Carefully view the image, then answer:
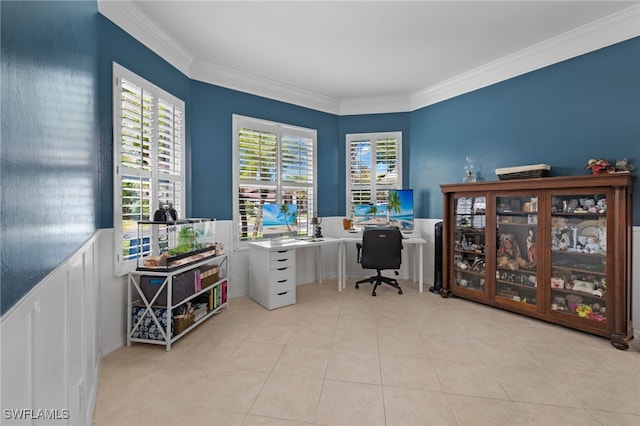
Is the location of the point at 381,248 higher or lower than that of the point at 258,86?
lower

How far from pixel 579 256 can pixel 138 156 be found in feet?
14.8

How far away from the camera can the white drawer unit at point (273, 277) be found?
11.5 ft

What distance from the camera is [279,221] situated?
4.03 metres

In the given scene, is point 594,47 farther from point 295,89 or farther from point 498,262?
point 295,89

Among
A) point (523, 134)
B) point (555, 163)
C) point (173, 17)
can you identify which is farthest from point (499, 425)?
point (173, 17)

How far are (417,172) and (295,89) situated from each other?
241cm

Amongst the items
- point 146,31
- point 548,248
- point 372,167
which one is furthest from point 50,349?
point 372,167

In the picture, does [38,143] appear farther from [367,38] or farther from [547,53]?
[547,53]

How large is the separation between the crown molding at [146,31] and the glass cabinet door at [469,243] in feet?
12.9

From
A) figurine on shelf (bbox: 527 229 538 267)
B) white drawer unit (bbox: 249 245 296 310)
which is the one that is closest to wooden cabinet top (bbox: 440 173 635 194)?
figurine on shelf (bbox: 527 229 538 267)

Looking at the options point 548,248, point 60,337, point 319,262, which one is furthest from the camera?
point 319,262

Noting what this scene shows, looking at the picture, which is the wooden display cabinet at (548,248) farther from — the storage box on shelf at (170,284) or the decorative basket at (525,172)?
the storage box on shelf at (170,284)

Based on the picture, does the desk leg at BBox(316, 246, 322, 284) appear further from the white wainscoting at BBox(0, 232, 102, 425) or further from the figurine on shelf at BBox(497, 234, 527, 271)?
the white wainscoting at BBox(0, 232, 102, 425)

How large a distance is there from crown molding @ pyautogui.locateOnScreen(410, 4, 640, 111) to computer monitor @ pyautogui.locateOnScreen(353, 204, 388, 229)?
187 cm
